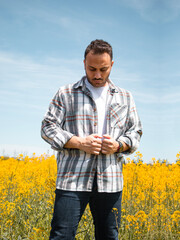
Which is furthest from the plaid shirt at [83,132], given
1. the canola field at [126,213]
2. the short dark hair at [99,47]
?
the canola field at [126,213]

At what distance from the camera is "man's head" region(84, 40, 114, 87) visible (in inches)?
72.7

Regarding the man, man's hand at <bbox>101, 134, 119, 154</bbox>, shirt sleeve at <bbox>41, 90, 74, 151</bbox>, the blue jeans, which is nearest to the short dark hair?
the man

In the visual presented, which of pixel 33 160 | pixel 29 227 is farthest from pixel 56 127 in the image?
pixel 33 160

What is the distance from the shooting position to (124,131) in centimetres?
206

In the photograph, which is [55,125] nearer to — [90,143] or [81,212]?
[90,143]

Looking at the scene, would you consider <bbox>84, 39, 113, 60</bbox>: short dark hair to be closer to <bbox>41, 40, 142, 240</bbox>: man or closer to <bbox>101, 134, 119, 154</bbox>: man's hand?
<bbox>41, 40, 142, 240</bbox>: man

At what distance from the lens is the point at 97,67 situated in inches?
73.1

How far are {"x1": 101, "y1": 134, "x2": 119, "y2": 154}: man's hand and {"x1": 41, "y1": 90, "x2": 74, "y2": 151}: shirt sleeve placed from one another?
0.73ft

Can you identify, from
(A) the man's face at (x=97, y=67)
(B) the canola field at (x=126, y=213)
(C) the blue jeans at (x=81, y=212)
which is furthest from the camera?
(B) the canola field at (x=126, y=213)

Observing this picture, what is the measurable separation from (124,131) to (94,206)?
1.92ft

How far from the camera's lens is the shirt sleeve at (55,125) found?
178 cm

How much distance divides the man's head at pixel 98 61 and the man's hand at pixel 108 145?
409mm

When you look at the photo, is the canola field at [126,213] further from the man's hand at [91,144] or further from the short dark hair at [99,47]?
the short dark hair at [99,47]

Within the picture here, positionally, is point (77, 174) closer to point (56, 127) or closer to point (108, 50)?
point (56, 127)
